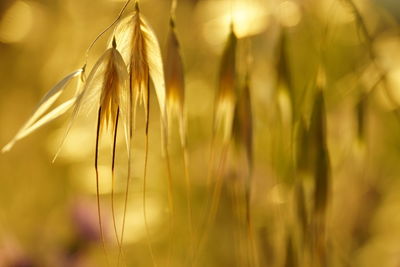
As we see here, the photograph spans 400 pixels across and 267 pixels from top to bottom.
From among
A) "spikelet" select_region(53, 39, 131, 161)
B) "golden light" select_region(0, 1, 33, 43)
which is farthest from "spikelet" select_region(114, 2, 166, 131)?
"golden light" select_region(0, 1, 33, 43)

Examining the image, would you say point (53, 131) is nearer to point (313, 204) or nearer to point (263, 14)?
point (263, 14)

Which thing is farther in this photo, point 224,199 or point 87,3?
point 87,3

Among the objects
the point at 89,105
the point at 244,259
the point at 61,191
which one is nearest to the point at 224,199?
the point at 61,191

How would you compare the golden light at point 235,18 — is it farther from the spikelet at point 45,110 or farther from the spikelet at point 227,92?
the spikelet at point 45,110

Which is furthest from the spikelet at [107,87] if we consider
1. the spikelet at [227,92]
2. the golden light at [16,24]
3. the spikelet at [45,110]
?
the golden light at [16,24]

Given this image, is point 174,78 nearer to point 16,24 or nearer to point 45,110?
point 45,110

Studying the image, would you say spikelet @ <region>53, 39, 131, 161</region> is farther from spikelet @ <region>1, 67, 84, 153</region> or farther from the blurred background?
the blurred background
